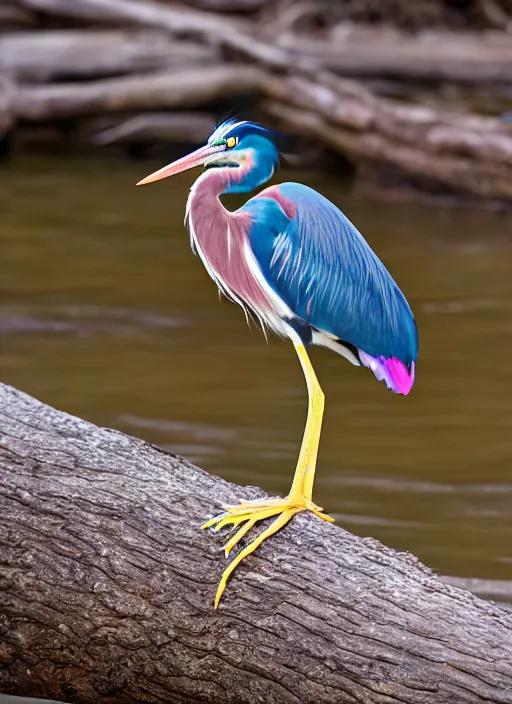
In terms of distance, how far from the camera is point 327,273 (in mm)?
1682

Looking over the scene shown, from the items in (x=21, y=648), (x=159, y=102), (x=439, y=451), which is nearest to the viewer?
(x=21, y=648)

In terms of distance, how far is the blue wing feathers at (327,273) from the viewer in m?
1.64

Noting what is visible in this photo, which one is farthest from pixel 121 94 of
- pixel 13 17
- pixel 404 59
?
pixel 404 59

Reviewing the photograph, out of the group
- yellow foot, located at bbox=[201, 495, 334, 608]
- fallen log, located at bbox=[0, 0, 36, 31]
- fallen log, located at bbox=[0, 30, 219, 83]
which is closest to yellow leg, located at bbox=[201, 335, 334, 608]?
yellow foot, located at bbox=[201, 495, 334, 608]

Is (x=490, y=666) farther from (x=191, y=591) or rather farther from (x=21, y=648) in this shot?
(x=21, y=648)

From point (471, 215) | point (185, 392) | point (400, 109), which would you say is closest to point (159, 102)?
point (400, 109)

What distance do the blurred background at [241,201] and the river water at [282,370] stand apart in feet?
0.04

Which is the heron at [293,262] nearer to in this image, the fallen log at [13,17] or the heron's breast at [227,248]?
the heron's breast at [227,248]

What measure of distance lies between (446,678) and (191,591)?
0.40 m

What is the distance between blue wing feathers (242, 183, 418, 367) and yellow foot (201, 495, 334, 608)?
280 millimetres

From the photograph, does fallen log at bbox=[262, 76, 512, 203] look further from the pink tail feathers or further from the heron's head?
the heron's head

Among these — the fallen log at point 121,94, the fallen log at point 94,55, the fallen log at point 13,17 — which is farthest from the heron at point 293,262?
the fallen log at point 13,17

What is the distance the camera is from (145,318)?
4.86 meters

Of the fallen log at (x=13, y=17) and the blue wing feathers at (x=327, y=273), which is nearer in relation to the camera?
the blue wing feathers at (x=327, y=273)
